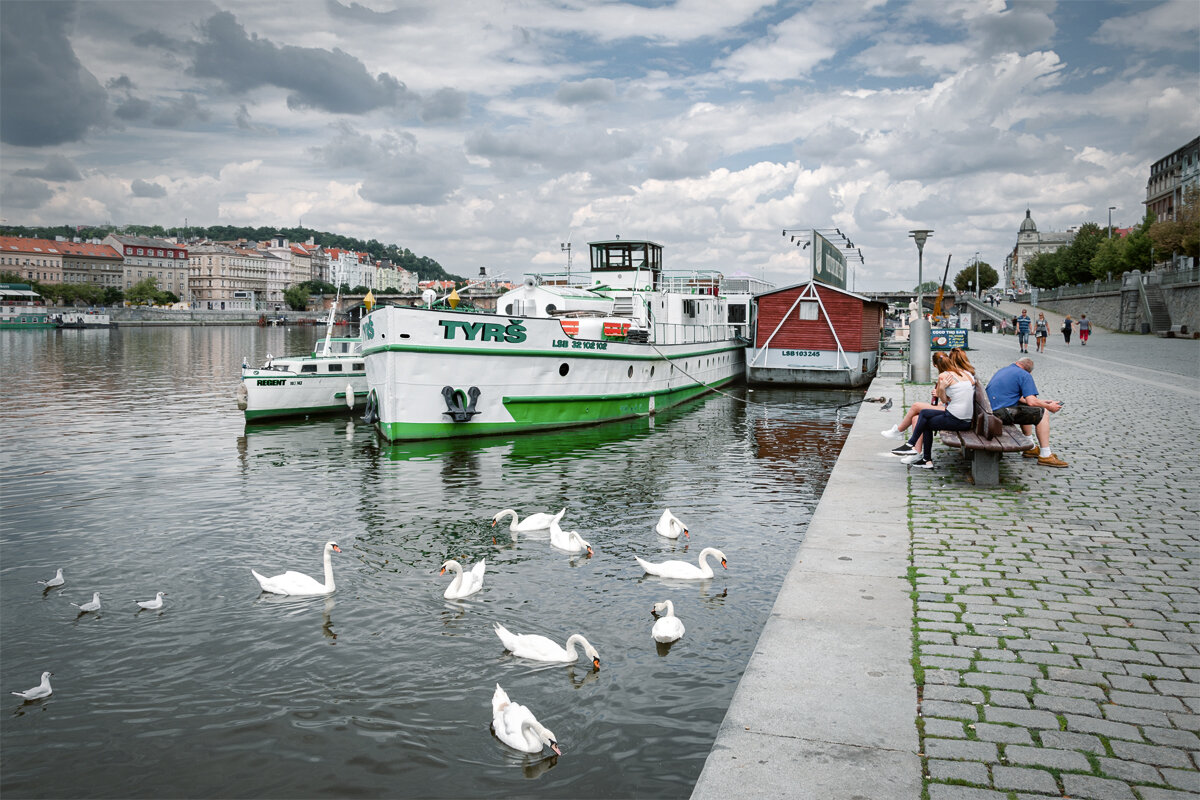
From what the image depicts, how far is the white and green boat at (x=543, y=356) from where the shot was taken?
1902 centimetres

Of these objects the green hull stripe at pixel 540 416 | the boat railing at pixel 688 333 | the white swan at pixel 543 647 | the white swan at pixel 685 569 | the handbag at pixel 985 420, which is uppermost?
the boat railing at pixel 688 333

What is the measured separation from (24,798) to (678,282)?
30.5 m

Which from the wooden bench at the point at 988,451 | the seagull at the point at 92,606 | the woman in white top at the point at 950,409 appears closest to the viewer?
the seagull at the point at 92,606

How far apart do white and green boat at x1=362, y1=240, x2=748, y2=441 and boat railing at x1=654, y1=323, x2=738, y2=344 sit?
98 mm

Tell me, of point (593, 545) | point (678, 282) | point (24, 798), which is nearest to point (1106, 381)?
point (678, 282)

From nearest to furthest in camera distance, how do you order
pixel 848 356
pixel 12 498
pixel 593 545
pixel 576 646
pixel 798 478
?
pixel 576 646
pixel 593 545
pixel 12 498
pixel 798 478
pixel 848 356

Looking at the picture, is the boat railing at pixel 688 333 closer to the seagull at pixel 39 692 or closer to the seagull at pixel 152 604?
the seagull at pixel 152 604

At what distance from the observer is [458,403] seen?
19.6m

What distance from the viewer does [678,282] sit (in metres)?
34.0

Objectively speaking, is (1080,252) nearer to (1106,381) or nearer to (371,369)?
(1106,381)

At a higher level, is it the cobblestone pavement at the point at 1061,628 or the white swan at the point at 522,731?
the cobblestone pavement at the point at 1061,628

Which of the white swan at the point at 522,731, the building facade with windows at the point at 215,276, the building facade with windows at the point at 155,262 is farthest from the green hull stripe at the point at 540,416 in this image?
the building facade with windows at the point at 215,276

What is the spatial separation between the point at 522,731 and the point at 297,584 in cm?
413

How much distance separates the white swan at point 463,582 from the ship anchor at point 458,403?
10.9 meters
